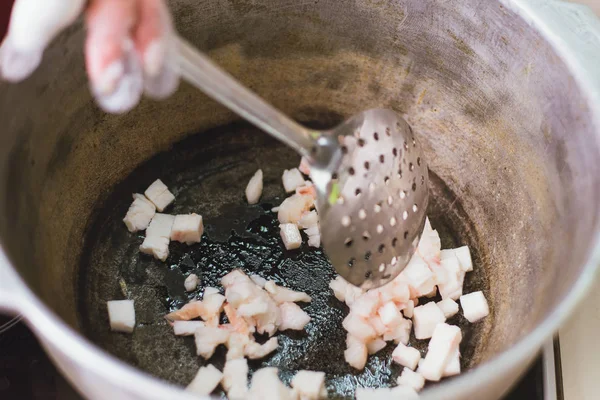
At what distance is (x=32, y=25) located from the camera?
680 millimetres

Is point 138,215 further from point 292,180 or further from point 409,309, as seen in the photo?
point 409,309

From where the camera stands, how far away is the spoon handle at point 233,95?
0.73 m

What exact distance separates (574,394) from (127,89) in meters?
0.78

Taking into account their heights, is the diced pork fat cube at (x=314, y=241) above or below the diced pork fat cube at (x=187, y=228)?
above

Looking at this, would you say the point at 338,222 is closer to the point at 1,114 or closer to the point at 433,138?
the point at 433,138

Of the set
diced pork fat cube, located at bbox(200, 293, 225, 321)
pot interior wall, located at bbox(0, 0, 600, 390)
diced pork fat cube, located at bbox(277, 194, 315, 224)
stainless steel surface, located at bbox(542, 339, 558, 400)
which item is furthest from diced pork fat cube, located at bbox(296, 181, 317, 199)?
stainless steel surface, located at bbox(542, 339, 558, 400)

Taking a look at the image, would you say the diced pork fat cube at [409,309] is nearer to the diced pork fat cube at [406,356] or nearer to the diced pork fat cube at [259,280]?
the diced pork fat cube at [406,356]

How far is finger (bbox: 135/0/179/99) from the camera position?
67cm

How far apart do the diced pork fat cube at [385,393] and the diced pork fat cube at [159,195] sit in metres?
0.51

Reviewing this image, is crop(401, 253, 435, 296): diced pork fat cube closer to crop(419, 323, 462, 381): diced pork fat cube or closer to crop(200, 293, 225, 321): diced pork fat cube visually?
crop(419, 323, 462, 381): diced pork fat cube

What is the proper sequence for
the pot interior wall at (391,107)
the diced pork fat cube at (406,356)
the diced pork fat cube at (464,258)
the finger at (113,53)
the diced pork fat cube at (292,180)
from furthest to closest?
the diced pork fat cube at (292,180) < the diced pork fat cube at (464,258) < the diced pork fat cube at (406,356) < the pot interior wall at (391,107) < the finger at (113,53)

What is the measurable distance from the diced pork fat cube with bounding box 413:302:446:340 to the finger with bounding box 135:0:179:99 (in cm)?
59

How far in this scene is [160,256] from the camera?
1112 mm

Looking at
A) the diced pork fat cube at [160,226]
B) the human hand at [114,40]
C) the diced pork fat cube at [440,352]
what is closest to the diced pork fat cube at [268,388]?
the diced pork fat cube at [440,352]
